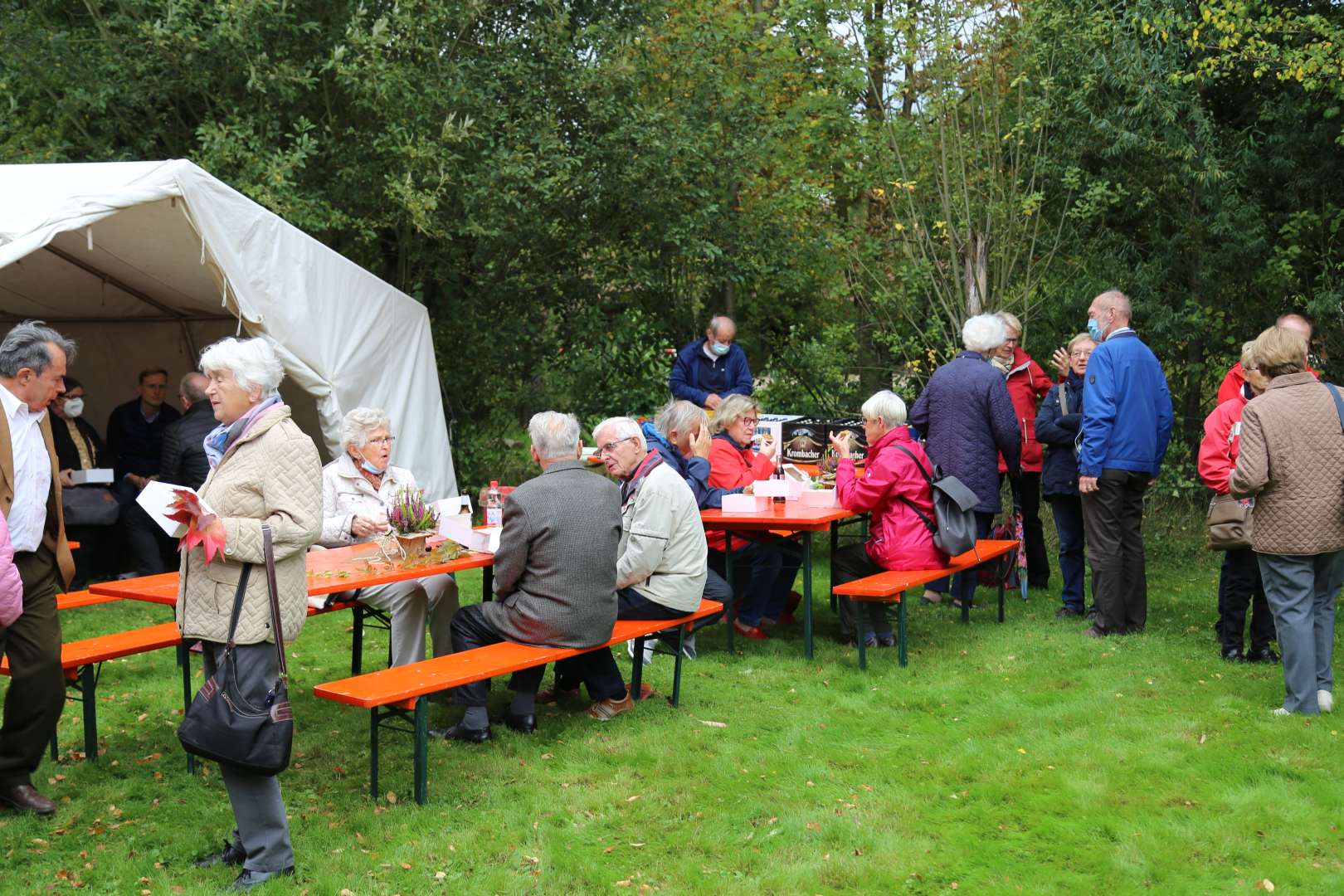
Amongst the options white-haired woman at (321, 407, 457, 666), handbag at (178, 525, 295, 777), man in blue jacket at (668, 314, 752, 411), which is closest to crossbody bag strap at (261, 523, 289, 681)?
handbag at (178, 525, 295, 777)

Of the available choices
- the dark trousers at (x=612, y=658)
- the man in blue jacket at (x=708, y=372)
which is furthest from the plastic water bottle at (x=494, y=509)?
the man in blue jacket at (x=708, y=372)

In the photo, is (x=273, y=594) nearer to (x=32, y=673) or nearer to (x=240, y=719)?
(x=240, y=719)

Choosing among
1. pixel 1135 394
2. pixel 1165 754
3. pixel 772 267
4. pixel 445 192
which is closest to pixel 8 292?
pixel 445 192

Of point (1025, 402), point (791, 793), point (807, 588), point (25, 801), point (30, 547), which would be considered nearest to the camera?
point (30, 547)

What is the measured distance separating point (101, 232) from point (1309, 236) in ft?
30.8

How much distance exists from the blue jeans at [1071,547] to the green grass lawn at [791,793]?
1162 mm

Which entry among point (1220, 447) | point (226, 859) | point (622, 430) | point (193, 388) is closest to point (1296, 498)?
point (1220, 447)

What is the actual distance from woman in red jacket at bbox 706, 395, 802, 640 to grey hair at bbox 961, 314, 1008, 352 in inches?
56.2

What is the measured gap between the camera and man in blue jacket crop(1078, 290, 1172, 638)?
6684 mm

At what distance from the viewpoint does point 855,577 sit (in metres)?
7.06

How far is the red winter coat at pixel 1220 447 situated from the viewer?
5988 mm

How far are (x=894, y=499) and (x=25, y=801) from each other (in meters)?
4.40

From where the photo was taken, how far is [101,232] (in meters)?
8.38

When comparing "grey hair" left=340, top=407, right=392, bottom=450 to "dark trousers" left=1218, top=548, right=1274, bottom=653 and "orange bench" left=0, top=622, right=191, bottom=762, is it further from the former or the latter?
"dark trousers" left=1218, top=548, right=1274, bottom=653
